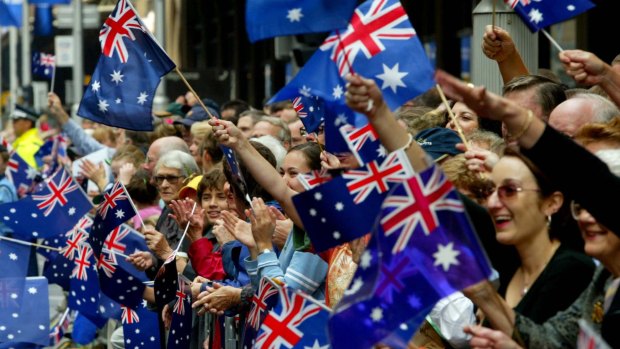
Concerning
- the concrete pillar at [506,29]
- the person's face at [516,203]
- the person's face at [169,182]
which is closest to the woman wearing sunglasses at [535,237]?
the person's face at [516,203]

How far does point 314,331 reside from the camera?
599 centimetres

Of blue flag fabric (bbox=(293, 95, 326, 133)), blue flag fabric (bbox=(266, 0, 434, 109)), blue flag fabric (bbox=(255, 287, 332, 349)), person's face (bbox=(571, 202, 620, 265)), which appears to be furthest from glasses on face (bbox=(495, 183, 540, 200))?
blue flag fabric (bbox=(293, 95, 326, 133))

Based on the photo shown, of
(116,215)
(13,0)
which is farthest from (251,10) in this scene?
(13,0)

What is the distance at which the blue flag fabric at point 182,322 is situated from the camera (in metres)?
8.64

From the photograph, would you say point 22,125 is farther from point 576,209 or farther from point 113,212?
point 576,209

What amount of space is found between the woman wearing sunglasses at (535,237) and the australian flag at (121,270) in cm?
489

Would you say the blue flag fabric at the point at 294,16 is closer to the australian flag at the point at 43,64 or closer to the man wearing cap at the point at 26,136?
the australian flag at the point at 43,64

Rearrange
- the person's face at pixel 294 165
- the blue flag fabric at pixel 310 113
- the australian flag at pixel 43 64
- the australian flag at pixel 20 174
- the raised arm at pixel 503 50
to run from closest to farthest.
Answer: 1. the raised arm at pixel 503 50
2. the person's face at pixel 294 165
3. the blue flag fabric at pixel 310 113
4. the australian flag at pixel 20 174
5. the australian flag at pixel 43 64

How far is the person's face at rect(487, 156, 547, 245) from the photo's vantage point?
5.11 m

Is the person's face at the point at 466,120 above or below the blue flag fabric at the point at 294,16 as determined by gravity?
below

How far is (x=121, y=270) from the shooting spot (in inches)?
388

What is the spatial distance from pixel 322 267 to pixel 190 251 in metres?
1.73

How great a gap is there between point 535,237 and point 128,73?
168 inches

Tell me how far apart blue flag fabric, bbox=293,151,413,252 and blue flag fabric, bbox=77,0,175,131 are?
3274 mm
